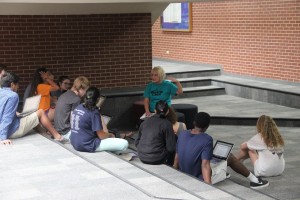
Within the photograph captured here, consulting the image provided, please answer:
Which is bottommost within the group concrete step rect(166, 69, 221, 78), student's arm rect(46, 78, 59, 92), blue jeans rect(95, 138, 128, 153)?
blue jeans rect(95, 138, 128, 153)

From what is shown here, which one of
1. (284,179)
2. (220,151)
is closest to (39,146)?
(220,151)

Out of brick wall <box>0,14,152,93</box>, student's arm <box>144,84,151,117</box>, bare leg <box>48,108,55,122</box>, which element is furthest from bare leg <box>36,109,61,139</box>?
brick wall <box>0,14,152,93</box>

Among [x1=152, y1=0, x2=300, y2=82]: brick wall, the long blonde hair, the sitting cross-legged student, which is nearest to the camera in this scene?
the long blonde hair

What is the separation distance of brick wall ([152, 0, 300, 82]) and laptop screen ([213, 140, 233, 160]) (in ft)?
26.0

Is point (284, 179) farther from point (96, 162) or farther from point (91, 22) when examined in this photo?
point (91, 22)

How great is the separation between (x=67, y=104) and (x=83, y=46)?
370 cm

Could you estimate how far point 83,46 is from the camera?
13.2 metres

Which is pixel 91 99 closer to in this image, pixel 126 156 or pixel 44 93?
→ pixel 126 156

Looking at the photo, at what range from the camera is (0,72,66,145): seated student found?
363 inches

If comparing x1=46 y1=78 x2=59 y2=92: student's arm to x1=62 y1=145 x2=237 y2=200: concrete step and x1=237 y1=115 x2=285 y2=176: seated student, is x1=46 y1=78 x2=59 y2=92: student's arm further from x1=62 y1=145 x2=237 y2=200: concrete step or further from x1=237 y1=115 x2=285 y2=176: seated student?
x1=237 y1=115 x2=285 y2=176: seated student

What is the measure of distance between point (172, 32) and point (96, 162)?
13.0 meters

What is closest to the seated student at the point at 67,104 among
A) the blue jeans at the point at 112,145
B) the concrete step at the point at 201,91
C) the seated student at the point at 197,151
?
the blue jeans at the point at 112,145

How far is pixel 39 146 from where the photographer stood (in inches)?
363

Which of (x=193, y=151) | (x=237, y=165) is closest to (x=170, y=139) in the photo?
(x=193, y=151)
